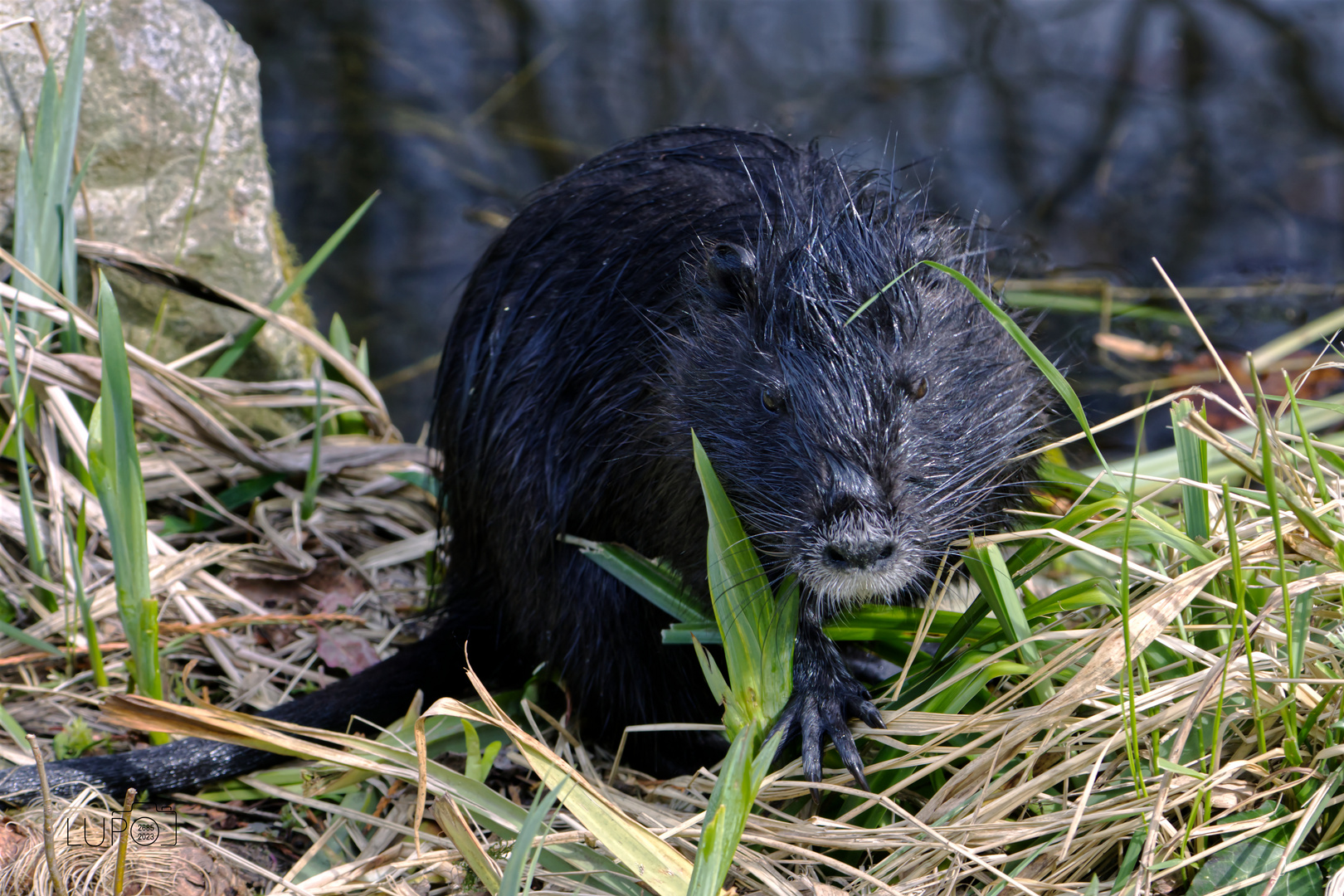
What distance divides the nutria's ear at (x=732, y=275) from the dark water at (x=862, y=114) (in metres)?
3.21

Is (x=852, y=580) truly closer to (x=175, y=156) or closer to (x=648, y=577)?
(x=648, y=577)

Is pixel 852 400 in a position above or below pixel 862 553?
above

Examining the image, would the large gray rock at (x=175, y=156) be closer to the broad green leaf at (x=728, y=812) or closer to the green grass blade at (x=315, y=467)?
the green grass blade at (x=315, y=467)

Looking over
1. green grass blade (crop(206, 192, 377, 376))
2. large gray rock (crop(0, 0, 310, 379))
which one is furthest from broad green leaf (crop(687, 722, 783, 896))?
large gray rock (crop(0, 0, 310, 379))

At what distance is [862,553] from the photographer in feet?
6.75

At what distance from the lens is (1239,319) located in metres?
5.57

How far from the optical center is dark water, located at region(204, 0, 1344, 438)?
609 centimetres

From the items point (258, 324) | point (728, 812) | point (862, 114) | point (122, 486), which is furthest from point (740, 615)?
point (862, 114)

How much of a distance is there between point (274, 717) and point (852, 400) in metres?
1.54

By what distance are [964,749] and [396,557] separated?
6.68ft

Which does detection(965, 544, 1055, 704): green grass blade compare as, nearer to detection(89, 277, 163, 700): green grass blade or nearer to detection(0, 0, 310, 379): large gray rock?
detection(89, 277, 163, 700): green grass blade

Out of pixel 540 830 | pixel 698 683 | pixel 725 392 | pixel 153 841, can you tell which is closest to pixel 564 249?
pixel 725 392

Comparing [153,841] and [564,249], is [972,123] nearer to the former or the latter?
[564,249]

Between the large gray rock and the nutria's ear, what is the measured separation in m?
1.97
